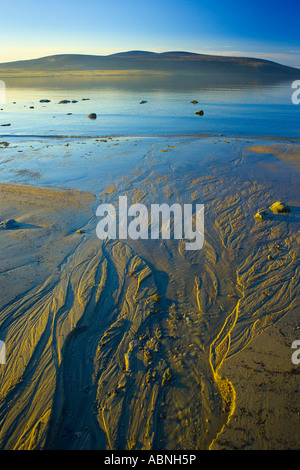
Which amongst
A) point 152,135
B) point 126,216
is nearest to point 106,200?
point 126,216

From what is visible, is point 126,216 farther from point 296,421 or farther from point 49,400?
point 296,421

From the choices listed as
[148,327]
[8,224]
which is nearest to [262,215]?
[148,327]

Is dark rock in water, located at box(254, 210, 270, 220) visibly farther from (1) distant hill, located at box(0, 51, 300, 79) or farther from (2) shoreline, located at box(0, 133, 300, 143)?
(1) distant hill, located at box(0, 51, 300, 79)

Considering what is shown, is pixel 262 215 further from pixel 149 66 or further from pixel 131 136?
pixel 149 66

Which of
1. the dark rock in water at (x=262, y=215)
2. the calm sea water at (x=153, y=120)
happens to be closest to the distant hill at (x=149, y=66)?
the calm sea water at (x=153, y=120)

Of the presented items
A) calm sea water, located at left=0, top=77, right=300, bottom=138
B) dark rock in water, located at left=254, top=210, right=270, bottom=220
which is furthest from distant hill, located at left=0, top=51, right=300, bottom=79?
dark rock in water, located at left=254, top=210, right=270, bottom=220

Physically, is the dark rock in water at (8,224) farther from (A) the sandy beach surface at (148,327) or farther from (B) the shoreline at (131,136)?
(B) the shoreline at (131,136)
